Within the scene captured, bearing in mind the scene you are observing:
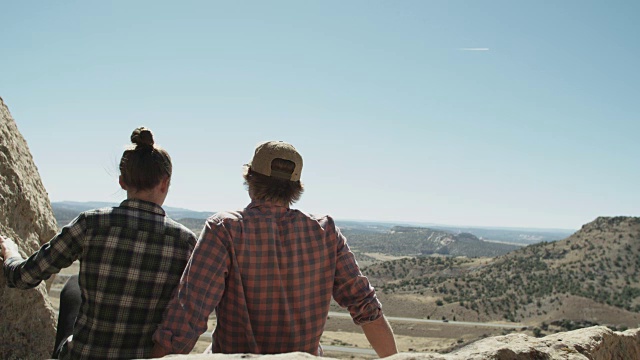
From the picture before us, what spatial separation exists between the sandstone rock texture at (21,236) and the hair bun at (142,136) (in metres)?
1.76

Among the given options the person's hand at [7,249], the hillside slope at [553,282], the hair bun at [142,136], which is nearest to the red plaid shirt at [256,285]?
the hair bun at [142,136]

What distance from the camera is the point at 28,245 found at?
454cm

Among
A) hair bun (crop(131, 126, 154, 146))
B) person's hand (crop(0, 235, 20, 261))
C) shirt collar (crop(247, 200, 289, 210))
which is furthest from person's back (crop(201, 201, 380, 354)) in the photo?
person's hand (crop(0, 235, 20, 261))

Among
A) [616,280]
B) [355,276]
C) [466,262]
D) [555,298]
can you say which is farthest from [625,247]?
[355,276]

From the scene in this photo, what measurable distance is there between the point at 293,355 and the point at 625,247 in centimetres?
7171

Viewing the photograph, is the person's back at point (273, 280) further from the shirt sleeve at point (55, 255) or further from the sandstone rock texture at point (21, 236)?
the sandstone rock texture at point (21, 236)

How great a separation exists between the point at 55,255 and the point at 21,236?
63.9 inches

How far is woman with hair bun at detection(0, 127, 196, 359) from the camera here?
3107 mm

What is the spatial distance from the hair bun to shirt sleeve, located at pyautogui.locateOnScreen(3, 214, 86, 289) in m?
0.54

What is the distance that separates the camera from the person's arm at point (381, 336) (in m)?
3.35

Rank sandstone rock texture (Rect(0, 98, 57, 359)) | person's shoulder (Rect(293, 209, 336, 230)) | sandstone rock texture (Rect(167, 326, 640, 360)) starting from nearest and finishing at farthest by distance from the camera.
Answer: sandstone rock texture (Rect(167, 326, 640, 360)), person's shoulder (Rect(293, 209, 336, 230)), sandstone rock texture (Rect(0, 98, 57, 359))

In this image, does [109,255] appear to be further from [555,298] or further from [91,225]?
[555,298]

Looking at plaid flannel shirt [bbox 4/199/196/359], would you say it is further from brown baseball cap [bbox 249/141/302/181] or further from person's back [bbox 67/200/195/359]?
brown baseball cap [bbox 249/141/302/181]

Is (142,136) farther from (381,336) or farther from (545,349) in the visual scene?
(545,349)
